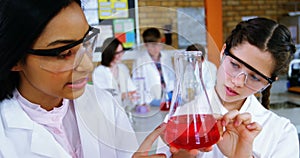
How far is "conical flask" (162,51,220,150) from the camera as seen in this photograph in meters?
0.65

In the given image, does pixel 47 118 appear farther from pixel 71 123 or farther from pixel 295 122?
pixel 295 122

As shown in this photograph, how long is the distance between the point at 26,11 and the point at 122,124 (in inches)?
16.5

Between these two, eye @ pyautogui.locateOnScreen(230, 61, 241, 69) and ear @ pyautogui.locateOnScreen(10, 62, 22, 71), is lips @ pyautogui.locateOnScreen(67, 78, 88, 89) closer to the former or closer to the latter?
ear @ pyautogui.locateOnScreen(10, 62, 22, 71)

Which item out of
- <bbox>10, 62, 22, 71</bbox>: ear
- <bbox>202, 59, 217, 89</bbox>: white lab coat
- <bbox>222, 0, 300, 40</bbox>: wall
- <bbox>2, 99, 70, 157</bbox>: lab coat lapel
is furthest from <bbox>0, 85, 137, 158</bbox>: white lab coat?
<bbox>222, 0, 300, 40</bbox>: wall

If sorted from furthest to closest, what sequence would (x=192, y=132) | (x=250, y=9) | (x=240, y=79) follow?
(x=250, y=9), (x=240, y=79), (x=192, y=132)

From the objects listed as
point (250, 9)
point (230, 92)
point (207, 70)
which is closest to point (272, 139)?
point (230, 92)

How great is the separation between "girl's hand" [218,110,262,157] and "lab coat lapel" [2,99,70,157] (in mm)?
422

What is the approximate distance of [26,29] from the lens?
0.70 meters

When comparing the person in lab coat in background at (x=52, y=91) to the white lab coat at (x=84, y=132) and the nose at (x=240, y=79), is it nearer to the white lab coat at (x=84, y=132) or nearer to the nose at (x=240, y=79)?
the white lab coat at (x=84, y=132)

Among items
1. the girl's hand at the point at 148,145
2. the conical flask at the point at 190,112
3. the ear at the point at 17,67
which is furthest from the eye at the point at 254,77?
the ear at the point at 17,67

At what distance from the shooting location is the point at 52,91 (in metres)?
0.77

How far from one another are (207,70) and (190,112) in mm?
138

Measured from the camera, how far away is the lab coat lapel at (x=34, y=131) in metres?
0.80

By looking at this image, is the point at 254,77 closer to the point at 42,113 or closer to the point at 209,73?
the point at 209,73
